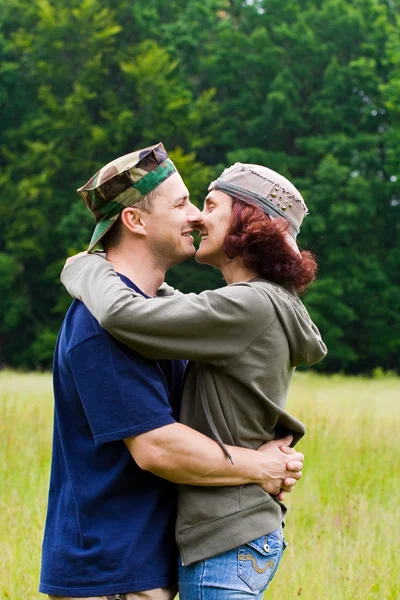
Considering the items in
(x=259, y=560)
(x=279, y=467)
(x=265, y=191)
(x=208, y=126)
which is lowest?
(x=208, y=126)

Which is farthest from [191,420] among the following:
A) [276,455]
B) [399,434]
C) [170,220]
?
[399,434]

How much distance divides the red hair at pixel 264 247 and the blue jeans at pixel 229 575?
0.79 m

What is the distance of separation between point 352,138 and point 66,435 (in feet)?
106

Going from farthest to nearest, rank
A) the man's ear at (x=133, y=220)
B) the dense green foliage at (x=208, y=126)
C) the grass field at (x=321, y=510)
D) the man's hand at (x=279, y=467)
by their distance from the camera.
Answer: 1. the dense green foliage at (x=208, y=126)
2. the grass field at (x=321, y=510)
3. the man's ear at (x=133, y=220)
4. the man's hand at (x=279, y=467)

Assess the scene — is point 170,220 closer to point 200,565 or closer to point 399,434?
point 200,565

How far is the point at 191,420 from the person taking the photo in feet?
8.46

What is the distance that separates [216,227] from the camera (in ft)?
9.24

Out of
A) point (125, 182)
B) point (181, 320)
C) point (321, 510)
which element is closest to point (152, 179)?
point (125, 182)

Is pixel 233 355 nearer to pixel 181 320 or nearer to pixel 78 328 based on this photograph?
pixel 181 320

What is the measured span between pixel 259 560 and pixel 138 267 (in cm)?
96

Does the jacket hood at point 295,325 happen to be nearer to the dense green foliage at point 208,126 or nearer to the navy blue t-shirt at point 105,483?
the navy blue t-shirt at point 105,483

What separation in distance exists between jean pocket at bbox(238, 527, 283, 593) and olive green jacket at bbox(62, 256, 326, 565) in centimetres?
4

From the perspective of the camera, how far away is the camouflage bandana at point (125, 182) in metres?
2.72

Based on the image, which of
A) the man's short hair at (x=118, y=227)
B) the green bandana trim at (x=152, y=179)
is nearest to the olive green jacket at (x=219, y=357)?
the man's short hair at (x=118, y=227)
